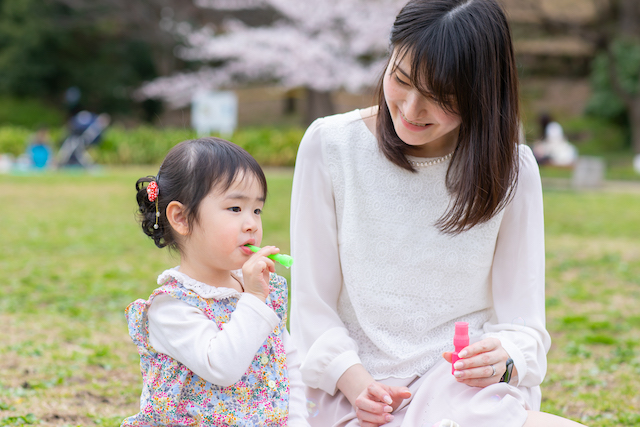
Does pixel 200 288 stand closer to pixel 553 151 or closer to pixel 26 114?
pixel 553 151

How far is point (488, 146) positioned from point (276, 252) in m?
0.56

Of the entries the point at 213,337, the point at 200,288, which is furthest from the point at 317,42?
the point at 213,337

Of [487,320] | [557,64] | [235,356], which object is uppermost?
[235,356]

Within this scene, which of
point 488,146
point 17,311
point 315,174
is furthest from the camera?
point 17,311

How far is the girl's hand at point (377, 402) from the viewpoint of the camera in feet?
5.06

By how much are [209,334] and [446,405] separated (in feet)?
1.78

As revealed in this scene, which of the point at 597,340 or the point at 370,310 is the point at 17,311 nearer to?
the point at 370,310

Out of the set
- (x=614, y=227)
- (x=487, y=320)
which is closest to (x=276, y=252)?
(x=487, y=320)

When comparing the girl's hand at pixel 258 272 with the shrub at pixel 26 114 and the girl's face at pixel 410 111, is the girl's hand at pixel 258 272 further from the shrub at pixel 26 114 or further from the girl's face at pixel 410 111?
the shrub at pixel 26 114

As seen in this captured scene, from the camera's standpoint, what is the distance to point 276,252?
149 cm

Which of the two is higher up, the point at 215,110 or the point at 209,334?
the point at 209,334

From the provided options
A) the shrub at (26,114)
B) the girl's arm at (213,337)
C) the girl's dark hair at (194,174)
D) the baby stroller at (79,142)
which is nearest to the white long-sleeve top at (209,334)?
the girl's arm at (213,337)

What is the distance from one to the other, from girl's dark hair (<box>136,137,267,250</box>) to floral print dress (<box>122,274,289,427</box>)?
158 millimetres

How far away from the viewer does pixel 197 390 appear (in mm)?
1520
